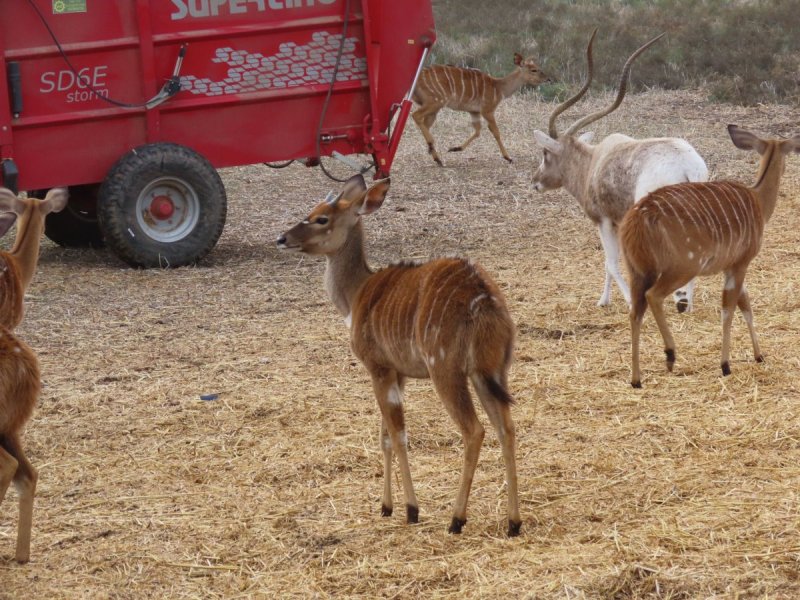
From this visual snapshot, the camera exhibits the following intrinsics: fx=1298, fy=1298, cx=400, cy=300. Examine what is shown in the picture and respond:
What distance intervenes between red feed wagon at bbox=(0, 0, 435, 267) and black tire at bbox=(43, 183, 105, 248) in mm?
36

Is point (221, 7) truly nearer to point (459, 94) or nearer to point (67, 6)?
point (67, 6)

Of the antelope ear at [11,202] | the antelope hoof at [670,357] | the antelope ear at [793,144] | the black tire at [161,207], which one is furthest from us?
the black tire at [161,207]

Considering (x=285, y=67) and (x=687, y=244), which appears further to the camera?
(x=285, y=67)

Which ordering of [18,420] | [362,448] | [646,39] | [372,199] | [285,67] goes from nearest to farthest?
1. [18,420]
2. [372,199]
3. [362,448]
4. [285,67]
5. [646,39]

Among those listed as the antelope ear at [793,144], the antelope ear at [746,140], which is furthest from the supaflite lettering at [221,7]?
the antelope ear at [793,144]

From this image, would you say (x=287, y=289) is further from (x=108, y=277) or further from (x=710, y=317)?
(x=710, y=317)

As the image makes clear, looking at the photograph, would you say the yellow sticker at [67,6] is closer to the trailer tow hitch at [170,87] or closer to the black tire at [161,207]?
the trailer tow hitch at [170,87]

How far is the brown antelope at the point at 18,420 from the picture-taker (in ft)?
14.7

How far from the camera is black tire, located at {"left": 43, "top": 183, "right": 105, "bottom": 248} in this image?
33.4 feet

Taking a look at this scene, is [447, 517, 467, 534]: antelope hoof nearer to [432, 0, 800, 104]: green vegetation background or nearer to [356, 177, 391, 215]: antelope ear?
[356, 177, 391, 215]: antelope ear

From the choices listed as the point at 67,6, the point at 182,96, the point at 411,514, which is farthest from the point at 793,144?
the point at 67,6

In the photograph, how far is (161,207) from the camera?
31.2ft

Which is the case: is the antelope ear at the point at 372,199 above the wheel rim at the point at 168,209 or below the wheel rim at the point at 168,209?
above

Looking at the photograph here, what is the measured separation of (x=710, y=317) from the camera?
7680mm
